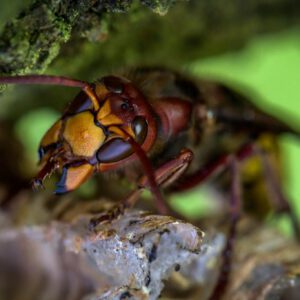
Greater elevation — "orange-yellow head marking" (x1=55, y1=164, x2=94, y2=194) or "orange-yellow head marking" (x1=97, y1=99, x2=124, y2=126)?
"orange-yellow head marking" (x1=97, y1=99, x2=124, y2=126)

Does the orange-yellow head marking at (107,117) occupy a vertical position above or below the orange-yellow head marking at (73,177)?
above

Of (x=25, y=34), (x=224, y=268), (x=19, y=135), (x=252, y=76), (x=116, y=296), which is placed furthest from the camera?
(x=252, y=76)

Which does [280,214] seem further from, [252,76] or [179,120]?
[252,76]

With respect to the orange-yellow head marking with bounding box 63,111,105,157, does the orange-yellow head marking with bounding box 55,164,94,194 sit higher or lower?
lower

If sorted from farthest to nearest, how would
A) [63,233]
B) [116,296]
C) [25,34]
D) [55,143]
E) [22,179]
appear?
[22,179], [63,233], [55,143], [116,296], [25,34]

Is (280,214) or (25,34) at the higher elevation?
(25,34)

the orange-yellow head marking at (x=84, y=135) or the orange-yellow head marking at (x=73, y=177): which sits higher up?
the orange-yellow head marking at (x=84, y=135)

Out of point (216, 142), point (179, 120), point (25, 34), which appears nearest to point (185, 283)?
point (179, 120)

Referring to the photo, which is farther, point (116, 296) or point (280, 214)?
point (280, 214)
